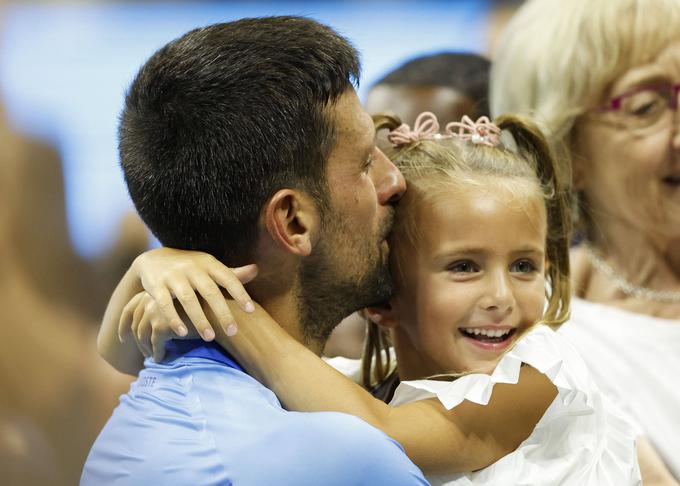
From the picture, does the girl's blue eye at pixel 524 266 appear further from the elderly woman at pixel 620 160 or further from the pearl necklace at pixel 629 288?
the pearl necklace at pixel 629 288

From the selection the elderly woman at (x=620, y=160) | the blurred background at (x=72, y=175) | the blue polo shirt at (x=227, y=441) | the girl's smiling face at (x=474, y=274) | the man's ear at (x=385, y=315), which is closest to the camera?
the blue polo shirt at (x=227, y=441)

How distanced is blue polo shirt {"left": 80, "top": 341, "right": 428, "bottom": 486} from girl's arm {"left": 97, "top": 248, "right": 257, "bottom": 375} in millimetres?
79

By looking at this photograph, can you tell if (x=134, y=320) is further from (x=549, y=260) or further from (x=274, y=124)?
(x=549, y=260)

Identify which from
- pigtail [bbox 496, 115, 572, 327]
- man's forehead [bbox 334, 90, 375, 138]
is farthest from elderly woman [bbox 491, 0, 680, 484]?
man's forehead [bbox 334, 90, 375, 138]

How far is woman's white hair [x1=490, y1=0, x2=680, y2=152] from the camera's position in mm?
2885

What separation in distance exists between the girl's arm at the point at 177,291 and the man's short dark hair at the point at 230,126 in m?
0.08

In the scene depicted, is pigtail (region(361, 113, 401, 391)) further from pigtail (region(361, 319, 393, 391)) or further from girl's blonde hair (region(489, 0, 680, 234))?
girl's blonde hair (region(489, 0, 680, 234))

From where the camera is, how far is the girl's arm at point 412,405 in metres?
1.86

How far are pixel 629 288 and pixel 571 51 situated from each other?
0.66 metres

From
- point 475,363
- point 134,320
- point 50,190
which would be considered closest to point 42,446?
point 50,190

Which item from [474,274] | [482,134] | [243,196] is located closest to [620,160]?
[482,134]

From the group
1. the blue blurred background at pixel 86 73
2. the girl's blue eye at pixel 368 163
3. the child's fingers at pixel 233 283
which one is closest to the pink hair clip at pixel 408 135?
the girl's blue eye at pixel 368 163

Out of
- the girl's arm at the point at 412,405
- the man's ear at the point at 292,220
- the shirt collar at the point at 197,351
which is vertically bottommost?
the girl's arm at the point at 412,405

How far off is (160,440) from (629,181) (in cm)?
165
